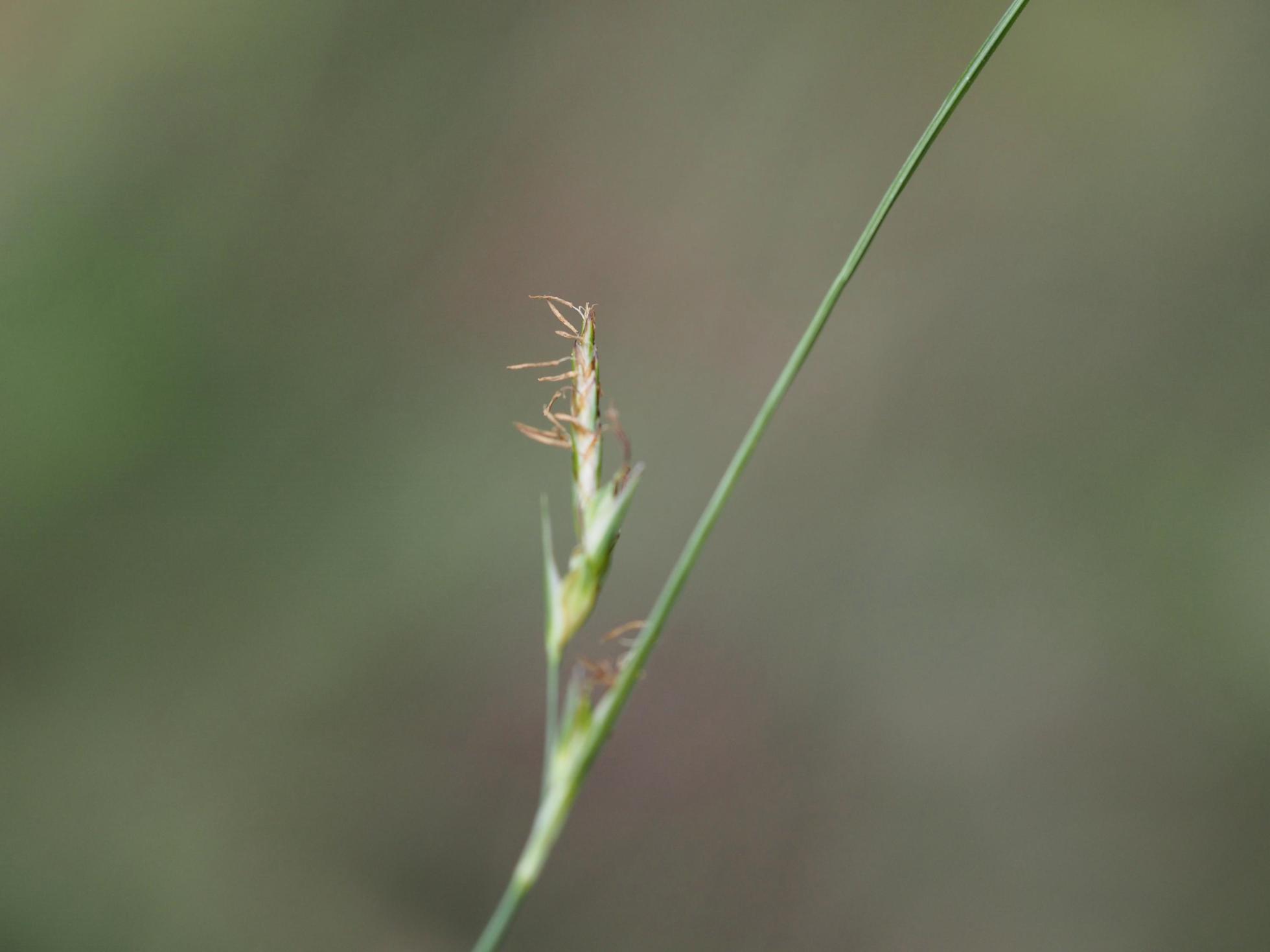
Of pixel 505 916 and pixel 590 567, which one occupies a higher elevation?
pixel 590 567

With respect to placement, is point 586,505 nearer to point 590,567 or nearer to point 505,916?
point 590,567

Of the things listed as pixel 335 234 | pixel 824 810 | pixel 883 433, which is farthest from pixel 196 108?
pixel 824 810

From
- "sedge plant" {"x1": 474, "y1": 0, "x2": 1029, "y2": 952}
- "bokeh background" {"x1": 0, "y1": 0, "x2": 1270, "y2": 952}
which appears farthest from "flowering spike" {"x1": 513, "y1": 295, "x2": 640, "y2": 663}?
"bokeh background" {"x1": 0, "y1": 0, "x2": 1270, "y2": 952}

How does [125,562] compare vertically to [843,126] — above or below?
below

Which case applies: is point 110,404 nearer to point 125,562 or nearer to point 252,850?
point 125,562

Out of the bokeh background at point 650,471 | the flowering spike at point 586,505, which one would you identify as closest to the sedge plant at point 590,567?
the flowering spike at point 586,505

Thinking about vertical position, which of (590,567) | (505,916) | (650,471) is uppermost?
(650,471)

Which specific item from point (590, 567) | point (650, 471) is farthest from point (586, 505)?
point (650, 471)
